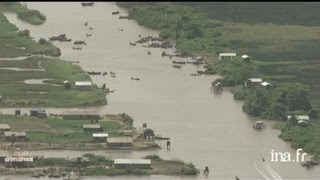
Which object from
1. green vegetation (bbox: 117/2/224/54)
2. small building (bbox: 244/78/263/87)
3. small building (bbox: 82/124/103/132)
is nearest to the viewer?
small building (bbox: 82/124/103/132)

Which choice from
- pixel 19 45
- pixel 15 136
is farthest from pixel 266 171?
pixel 19 45

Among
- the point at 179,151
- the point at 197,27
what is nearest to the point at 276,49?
the point at 197,27

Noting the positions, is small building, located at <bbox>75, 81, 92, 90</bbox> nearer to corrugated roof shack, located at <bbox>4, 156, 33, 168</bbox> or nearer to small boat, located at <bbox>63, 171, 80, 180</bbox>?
corrugated roof shack, located at <bbox>4, 156, 33, 168</bbox>

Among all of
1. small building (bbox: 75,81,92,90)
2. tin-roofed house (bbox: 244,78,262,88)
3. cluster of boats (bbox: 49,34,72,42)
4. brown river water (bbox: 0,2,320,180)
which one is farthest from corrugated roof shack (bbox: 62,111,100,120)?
cluster of boats (bbox: 49,34,72,42)

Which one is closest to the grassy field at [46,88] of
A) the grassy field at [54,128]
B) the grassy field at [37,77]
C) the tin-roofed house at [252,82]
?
the grassy field at [37,77]

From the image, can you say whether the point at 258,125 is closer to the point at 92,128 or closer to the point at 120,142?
the point at 120,142

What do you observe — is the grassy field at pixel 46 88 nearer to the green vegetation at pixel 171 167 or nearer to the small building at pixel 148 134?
the small building at pixel 148 134
